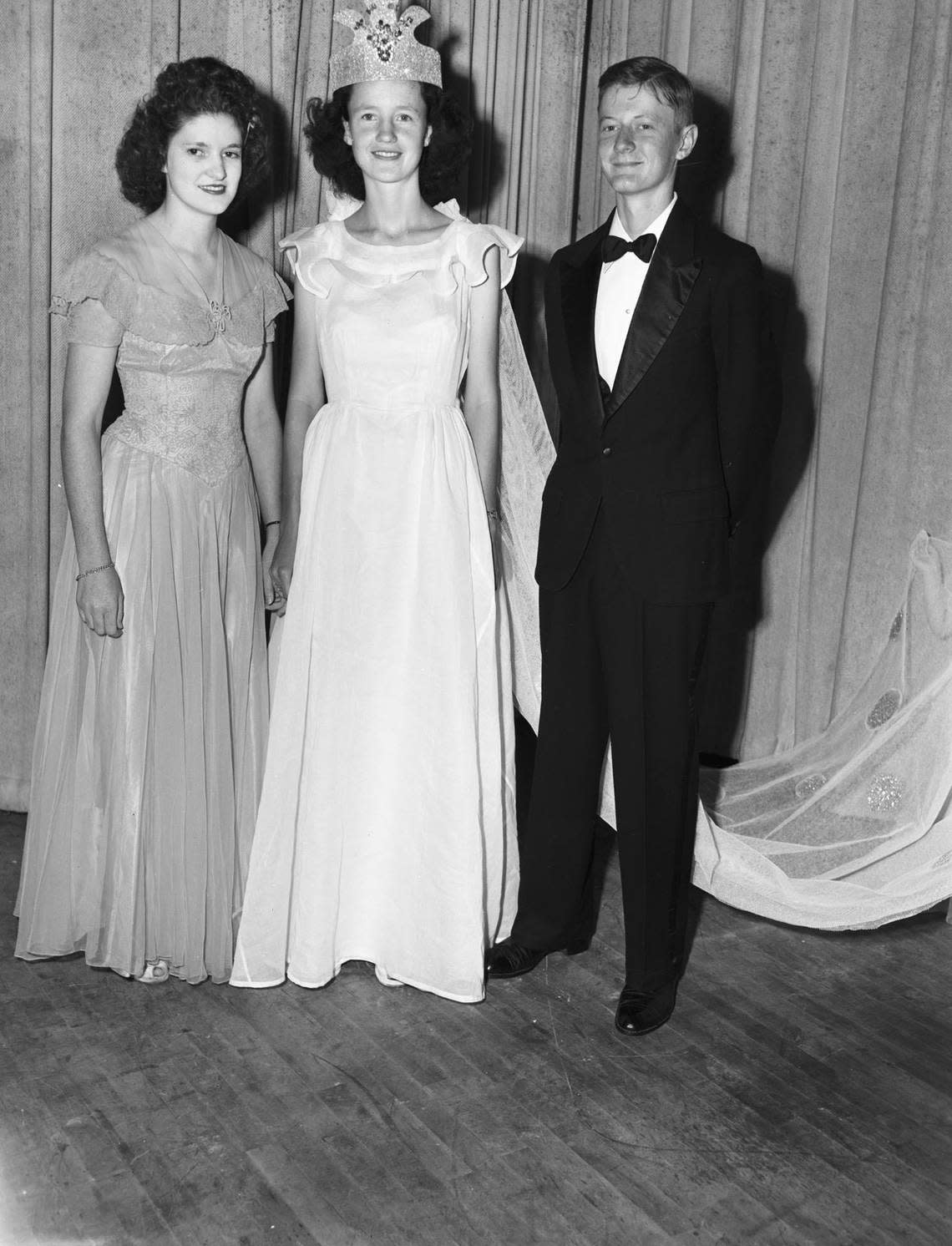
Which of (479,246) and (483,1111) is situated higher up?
(479,246)

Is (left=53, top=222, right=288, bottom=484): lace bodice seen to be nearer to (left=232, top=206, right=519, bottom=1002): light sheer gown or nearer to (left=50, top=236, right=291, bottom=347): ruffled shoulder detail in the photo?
(left=50, top=236, right=291, bottom=347): ruffled shoulder detail

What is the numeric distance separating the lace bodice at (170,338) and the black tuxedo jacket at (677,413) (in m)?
0.69

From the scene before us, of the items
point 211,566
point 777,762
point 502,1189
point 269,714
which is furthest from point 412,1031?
point 777,762

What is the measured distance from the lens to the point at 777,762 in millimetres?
3727

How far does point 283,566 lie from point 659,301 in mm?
982

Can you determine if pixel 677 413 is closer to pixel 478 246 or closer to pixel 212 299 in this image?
pixel 478 246

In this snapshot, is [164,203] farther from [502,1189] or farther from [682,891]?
[502,1189]

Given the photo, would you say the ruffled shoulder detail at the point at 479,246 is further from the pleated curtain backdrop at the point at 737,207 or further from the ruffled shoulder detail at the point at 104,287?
the pleated curtain backdrop at the point at 737,207

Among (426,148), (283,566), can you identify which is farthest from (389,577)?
(426,148)

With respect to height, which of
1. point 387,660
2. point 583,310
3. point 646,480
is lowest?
point 387,660

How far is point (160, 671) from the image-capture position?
2.81 m

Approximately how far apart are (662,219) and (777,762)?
1663mm

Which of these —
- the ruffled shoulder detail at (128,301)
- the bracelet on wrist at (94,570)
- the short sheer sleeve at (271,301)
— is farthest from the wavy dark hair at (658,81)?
the bracelet on wrist at (94,570)

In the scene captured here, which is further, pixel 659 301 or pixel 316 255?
pixel 316 255
